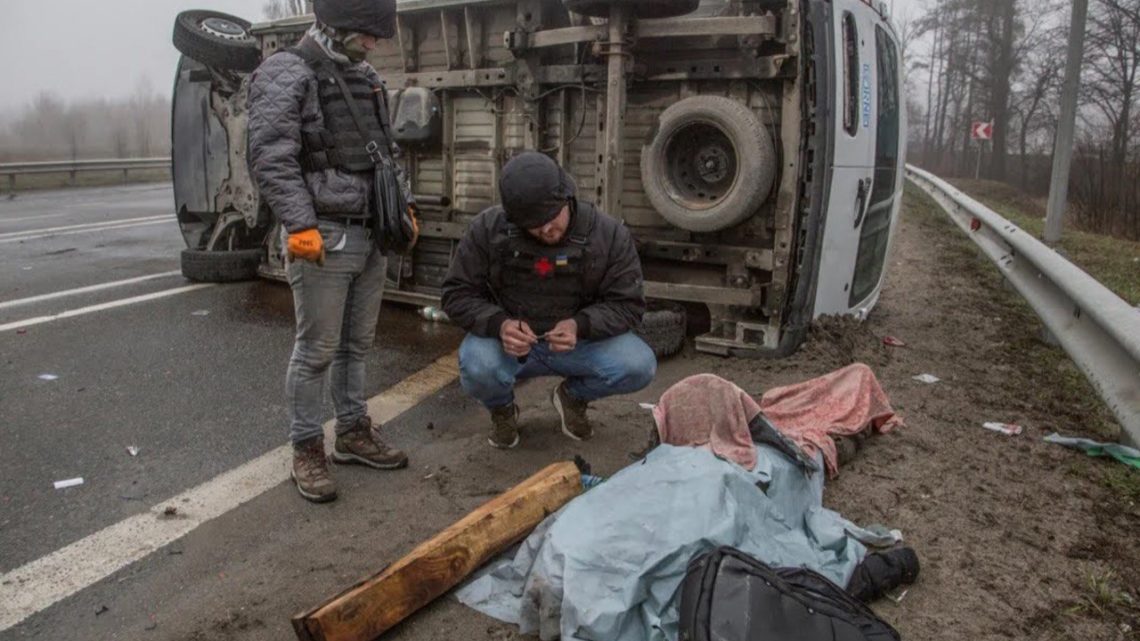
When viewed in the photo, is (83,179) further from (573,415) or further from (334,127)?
(573,415)

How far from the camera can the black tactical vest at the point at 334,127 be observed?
3.21 meters

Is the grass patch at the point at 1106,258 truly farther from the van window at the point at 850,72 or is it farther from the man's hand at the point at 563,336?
the man's hand at the point at 563,336

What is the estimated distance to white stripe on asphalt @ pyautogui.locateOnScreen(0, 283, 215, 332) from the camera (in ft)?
19.0

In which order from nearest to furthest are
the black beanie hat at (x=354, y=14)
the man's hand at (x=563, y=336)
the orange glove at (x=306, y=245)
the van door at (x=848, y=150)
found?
the orange glove at (x=306, y=245) → the black beanie hat at (x=354, y=14) → the man's hand at (x=563, y=336) → the van door at (x=848, y=150)

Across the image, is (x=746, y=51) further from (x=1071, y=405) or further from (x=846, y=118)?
(x=1071, y=405)

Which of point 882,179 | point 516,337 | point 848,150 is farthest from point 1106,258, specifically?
point 516,337

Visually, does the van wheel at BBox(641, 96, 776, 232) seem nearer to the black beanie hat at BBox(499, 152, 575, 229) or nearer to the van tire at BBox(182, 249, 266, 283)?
the black beanie hat at BBox(499, 152, 575, 229)

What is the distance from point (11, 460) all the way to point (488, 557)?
231cm

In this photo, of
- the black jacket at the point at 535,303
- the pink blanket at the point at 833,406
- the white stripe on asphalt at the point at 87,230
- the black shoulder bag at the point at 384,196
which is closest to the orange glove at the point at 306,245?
the black shoulder bag at the point at 384,196

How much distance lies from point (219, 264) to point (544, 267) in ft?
15.0

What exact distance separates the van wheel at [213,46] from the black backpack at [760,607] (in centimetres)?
589

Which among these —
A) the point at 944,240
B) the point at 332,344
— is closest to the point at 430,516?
the point at 332,344

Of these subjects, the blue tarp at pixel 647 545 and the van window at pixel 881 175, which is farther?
the van window at pixel 881 175

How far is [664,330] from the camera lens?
5.18 m
